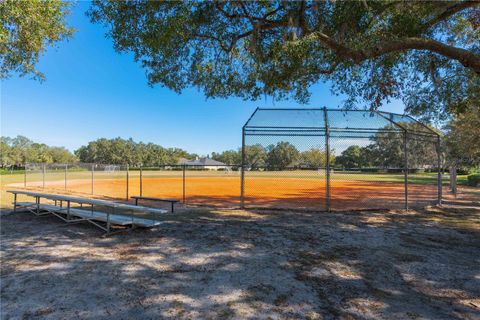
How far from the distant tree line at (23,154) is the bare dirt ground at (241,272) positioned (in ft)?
268

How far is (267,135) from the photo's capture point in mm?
9414

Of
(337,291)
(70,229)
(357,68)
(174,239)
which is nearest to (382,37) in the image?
(357,68)

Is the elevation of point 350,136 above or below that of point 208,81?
below

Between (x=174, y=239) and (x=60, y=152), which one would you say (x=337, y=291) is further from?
(x=60, y=152)

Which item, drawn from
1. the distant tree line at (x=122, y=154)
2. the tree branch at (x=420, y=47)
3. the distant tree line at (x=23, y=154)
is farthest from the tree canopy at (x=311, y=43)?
the distant tree line at (x=122, y=154)

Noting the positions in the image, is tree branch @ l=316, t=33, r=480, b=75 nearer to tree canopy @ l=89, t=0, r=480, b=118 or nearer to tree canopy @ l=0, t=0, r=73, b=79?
tree canopy @ l=89, t=0, r=480, b=118

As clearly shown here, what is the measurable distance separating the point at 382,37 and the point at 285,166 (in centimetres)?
496

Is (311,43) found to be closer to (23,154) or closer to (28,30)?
(28,30)

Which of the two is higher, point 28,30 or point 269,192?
point 28,30

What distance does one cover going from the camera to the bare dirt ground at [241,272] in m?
3.00

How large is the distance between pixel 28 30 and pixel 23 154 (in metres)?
105

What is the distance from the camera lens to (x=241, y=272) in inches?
158

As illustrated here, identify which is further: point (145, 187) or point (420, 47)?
point (145, 187)

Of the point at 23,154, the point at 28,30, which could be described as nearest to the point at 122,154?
the point at 23,154
